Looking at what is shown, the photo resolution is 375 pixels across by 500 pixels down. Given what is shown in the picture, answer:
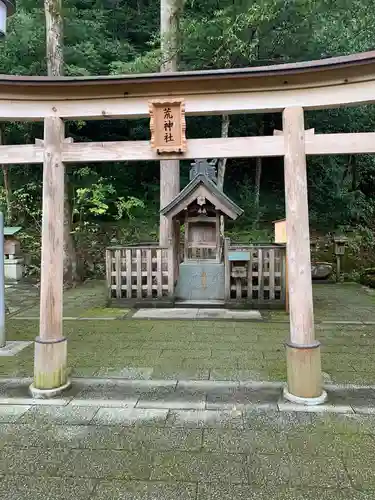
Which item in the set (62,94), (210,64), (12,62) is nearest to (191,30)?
(210,64)

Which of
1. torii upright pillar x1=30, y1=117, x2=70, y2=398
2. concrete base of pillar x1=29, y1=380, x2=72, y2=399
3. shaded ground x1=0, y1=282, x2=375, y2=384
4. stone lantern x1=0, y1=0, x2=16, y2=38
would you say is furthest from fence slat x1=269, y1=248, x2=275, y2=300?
stone lantern x1=0, y1=0, x2=16, y2=38

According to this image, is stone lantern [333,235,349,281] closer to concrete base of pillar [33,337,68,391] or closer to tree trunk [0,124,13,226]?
concrete base of pillar [33,337,68,391]

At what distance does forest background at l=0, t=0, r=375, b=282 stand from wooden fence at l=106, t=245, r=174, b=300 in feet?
10.0

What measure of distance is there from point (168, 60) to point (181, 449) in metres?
9.04

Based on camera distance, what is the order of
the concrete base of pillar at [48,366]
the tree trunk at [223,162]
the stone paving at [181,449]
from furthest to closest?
the tree trunk at [223,162] < the concrete base of pillar at [48,366] < the stone paving at [181,449]

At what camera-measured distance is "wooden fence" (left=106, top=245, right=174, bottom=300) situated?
772 centimetres

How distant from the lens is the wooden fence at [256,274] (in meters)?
7.48

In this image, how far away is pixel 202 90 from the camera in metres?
3.68

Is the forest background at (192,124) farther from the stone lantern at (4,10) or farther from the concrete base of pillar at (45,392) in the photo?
the concrete base of pillar at (45,392)

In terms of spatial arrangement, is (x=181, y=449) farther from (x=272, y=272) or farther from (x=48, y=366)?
(x=272, y=272)

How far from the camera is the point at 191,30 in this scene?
927cm

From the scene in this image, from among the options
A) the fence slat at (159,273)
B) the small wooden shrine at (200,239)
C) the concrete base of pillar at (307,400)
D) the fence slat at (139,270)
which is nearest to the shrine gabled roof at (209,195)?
the small wooden shrine at (200,239)

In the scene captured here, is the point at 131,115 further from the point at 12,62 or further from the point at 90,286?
the point at 12,62

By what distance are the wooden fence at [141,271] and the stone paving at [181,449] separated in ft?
13.7
